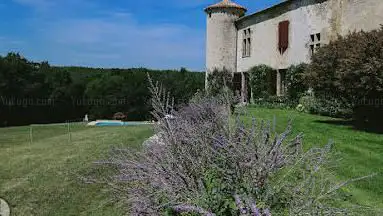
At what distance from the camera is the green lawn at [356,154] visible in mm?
6409

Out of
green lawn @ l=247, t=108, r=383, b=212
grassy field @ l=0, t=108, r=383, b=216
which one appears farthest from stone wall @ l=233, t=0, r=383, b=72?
grassy field @ l=0, t=108, r=383, b=216

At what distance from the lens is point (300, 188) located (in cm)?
339

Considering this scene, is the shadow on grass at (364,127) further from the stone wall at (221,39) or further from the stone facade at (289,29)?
the stone wall at (221,39)

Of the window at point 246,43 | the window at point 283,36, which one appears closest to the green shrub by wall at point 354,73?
the window at point 283,36

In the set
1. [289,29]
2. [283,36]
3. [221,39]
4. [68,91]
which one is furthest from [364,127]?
[68,91]

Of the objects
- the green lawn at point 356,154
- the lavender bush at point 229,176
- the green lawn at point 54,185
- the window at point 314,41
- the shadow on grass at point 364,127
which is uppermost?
the window at point 314,41

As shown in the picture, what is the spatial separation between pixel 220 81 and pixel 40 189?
21717 mm

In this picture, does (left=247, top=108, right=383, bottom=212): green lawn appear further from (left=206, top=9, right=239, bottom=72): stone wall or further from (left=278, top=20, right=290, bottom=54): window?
(left=206, top=9, right=239, bottom=72): stone wall

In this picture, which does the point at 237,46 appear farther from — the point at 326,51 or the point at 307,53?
the point at 326,51

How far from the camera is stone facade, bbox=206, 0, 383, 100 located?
1919 cm

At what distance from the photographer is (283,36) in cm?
2514

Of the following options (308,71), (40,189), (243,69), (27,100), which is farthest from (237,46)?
(27,100)

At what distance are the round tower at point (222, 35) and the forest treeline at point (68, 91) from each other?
19042mm

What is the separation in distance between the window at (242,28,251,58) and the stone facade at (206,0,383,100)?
0.19 meters
